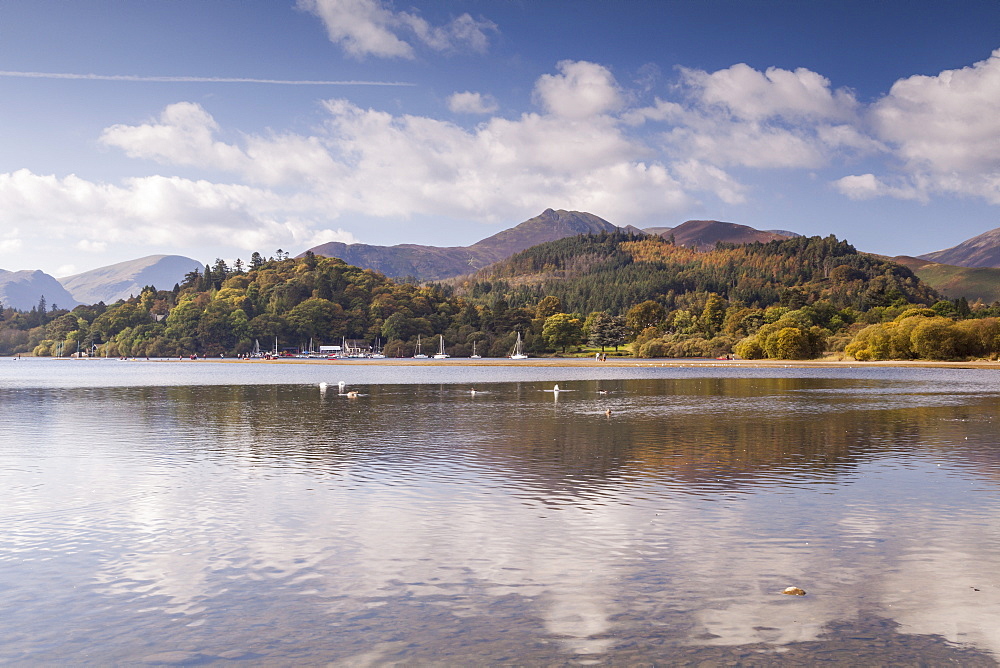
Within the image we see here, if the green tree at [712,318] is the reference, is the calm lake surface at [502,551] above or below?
below

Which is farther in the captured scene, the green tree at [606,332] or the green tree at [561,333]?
the green tree at [561,333]

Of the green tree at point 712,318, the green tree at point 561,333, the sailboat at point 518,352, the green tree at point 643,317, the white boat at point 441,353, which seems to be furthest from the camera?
the green tree at point 643,317

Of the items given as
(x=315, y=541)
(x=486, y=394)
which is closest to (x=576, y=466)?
(x=315, y=541)

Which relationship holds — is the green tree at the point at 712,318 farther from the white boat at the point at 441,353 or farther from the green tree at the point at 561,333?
the white boat at the point at 441,353

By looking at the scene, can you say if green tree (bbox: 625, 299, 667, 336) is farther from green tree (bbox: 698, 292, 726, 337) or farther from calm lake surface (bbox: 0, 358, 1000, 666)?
calm lake surface (bbox: 0, 358, 1000, 666)

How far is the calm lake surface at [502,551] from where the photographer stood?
8.26 meters

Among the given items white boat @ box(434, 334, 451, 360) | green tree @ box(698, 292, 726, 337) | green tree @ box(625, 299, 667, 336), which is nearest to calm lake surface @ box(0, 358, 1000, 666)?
green tree @ box(698, 292, 726, 337)

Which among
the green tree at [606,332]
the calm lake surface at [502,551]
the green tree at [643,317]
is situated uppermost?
the green tree at [643,317]

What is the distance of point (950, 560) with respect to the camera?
11.1 meters

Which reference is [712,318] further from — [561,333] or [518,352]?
[518,352]

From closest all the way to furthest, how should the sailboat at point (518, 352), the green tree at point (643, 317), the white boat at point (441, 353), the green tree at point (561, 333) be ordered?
the sailboat at point (518, 352) < the white boat at point (441, 353) < the green tree at point (561, 333) < the green tree at point (643, 317)

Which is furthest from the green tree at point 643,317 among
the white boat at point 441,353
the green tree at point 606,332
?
the white boat at point 441,353

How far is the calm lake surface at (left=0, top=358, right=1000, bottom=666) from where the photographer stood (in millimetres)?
8258

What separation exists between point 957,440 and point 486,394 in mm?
32852
